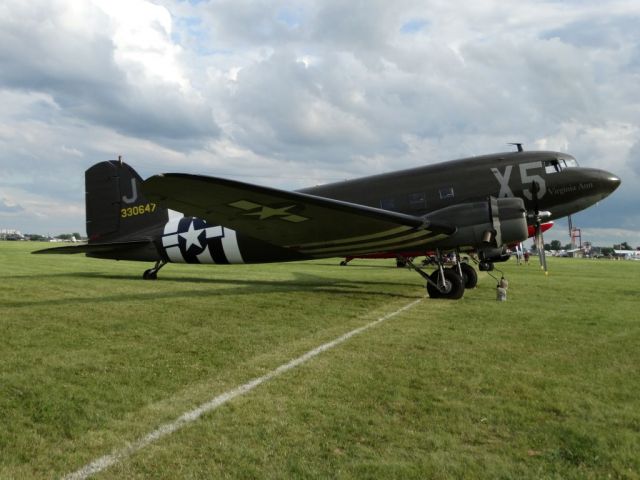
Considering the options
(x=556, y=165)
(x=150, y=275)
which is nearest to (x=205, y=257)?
(x=150, y=275)

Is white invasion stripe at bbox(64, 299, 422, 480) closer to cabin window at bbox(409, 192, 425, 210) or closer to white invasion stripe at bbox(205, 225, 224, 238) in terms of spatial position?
cabin window at bbox(409, 192, 425, 210)

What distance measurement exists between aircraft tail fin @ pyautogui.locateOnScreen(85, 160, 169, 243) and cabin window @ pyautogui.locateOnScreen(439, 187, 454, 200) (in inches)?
414

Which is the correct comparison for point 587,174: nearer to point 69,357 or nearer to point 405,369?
point 405,369

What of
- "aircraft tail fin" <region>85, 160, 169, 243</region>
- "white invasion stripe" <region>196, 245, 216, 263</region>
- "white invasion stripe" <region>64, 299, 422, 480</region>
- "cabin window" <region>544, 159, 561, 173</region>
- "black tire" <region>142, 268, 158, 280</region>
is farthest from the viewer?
"aircraft tail fin" <region>85, 160, 169, 243</region>

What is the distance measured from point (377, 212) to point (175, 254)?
31.0 feet

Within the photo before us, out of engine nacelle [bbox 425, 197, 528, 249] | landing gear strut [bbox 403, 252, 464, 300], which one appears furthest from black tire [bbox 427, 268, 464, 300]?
engine nacelle [bbox 425, 197, 528, 249]

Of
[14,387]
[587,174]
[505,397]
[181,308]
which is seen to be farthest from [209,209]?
[587,174]

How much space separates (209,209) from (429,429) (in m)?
8.25

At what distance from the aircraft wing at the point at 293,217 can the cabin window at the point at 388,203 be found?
123 centimetres

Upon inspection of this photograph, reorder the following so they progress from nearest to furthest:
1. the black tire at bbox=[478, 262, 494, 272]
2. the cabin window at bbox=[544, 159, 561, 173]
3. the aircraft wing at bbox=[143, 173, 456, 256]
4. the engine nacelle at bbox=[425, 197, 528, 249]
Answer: the aircraft wing at bbox=[143, 173, 456, 256] < the engine nacelle at bbox=[425, 197, 528, 249] < the cabin window at bbox=[544, 159, 561, 173] < the black tire at bbox=[478, 262, 494, 272]

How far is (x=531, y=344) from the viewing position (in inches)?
288

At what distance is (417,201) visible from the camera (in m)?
14.7

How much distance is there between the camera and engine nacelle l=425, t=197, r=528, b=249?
1278 cm

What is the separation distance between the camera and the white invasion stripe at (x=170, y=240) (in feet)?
58.7
